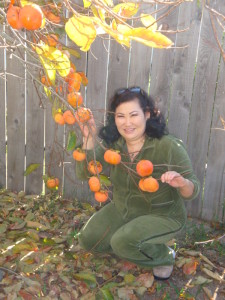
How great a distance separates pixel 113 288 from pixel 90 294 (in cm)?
14

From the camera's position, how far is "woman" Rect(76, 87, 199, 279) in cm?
206

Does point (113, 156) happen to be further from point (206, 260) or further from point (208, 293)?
point (206, 260)

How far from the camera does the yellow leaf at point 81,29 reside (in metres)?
0.93

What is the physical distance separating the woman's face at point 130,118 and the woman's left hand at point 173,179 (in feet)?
1.25

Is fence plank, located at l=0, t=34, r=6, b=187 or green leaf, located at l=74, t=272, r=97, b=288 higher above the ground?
fence plank, located at l=0, t=34, r=6, b=187

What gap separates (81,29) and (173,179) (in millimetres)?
1014

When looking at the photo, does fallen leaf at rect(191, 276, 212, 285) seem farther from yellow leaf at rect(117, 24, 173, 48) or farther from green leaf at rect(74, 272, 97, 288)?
yellow leaf at rect(117, 24, 173, 48)

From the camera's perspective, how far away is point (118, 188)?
7.68 feet

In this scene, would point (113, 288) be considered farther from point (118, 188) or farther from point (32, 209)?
point (32, 209)

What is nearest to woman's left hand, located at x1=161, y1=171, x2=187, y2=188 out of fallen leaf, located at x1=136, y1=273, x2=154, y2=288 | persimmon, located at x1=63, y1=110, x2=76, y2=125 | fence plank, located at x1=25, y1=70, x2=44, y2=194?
persimmon, located at x1=63, y1=110, x2=76, y2=125

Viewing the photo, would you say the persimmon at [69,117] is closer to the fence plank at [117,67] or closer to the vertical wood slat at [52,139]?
the fence plank at [117,67]

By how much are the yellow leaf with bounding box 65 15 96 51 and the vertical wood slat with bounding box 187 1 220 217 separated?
5.69ft

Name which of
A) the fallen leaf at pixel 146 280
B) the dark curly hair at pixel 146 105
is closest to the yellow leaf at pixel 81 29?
the dark curly hair at pixel 146 105

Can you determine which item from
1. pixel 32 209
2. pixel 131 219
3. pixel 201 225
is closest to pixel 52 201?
pixel 32 209
